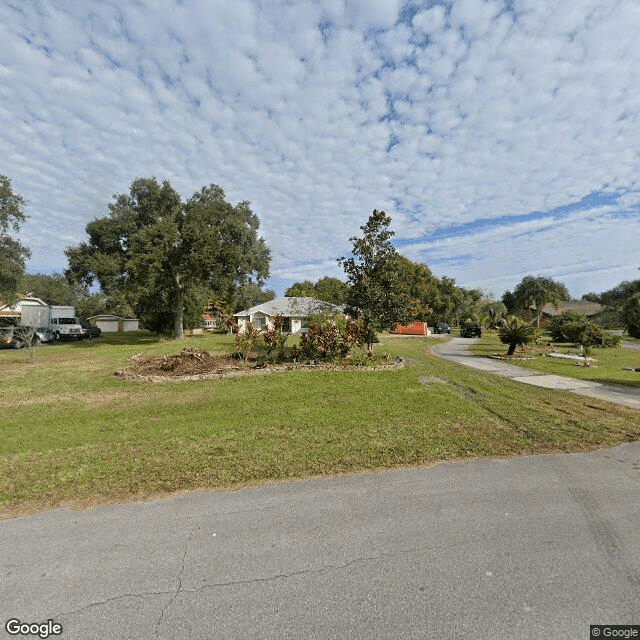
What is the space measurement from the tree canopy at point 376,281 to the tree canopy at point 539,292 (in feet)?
174

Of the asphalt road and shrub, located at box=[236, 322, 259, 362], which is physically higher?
shrub, located at box=[236, 322, 259, 362]

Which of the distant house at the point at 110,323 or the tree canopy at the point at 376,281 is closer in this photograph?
the tree canopy at the point at 376,281

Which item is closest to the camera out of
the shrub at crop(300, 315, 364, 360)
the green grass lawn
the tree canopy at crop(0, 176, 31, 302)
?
the green grass lawn

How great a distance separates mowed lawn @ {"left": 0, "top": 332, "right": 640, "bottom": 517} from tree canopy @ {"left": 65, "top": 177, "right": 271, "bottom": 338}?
46.5 ft

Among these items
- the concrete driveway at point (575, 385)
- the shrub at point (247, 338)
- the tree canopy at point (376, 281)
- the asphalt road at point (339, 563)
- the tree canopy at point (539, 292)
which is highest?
the tree canopy at point (539, 292)

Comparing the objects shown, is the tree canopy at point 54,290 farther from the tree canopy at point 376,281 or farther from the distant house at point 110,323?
the tree canopy at point 376,281

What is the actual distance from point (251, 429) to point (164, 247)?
20912mm

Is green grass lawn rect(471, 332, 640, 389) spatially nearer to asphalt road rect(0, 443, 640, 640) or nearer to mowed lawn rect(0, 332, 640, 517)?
mowed lawn rect(0, 332, 640, 517)

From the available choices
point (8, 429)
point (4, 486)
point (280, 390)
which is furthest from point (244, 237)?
point (4, 486)

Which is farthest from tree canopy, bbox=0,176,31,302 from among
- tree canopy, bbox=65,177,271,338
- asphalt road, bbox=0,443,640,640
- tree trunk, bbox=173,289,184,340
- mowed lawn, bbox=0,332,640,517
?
asphalt road, bbox=0,443,640,640

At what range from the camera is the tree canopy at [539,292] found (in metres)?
55.2

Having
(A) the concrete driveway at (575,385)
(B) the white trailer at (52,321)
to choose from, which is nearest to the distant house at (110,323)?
(B) the white trailer at (52,321)

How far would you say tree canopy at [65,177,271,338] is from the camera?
22562 millimetres

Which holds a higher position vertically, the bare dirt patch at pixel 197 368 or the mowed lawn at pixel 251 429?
the bare dirt patch at pixel 197 368
